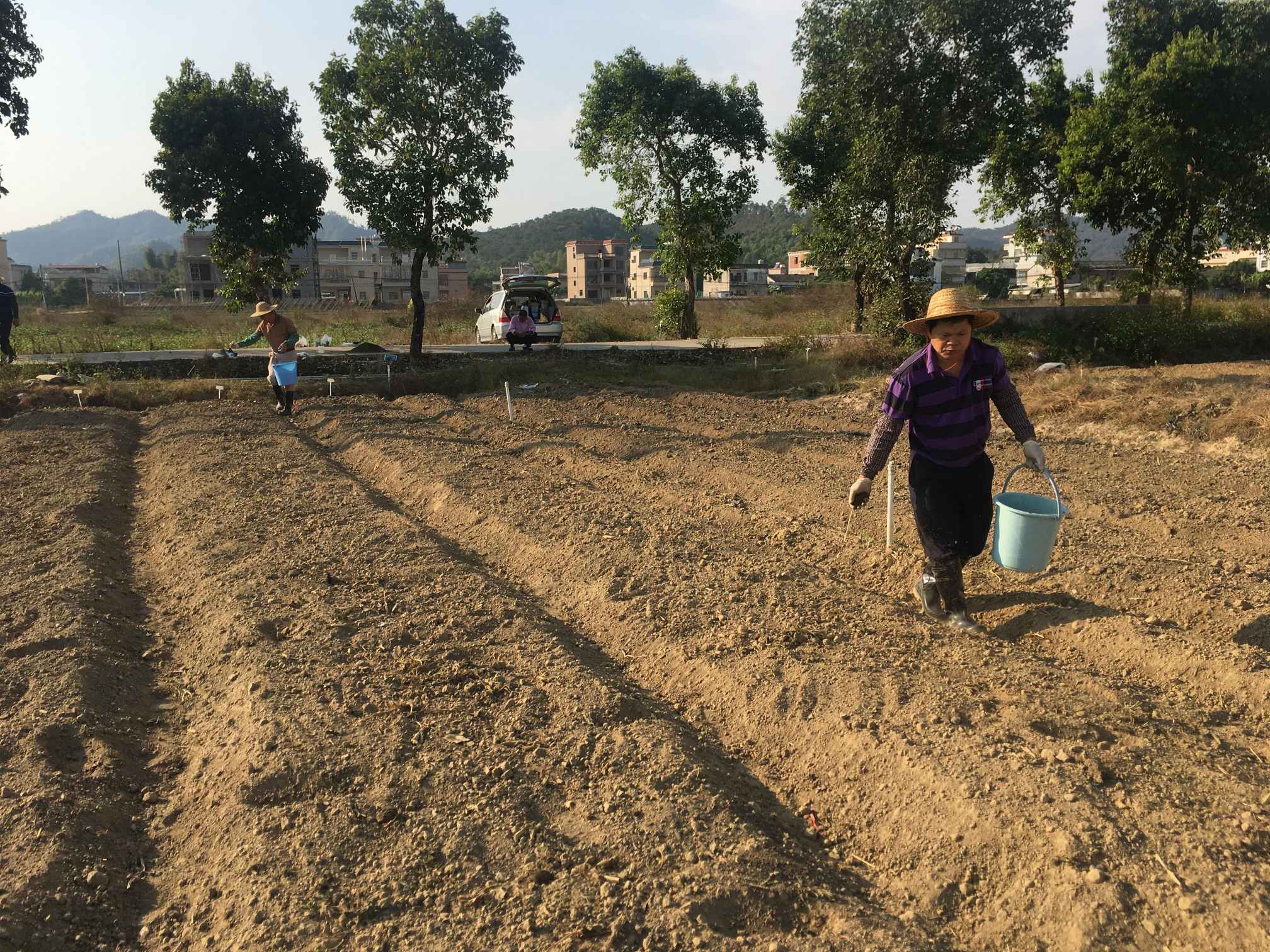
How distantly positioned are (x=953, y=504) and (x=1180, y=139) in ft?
49.5

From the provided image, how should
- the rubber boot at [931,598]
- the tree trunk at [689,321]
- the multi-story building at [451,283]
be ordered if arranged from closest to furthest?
the rubber boot at [931,598], the tree trunk at [689,321], the multi-story building at [451,283]

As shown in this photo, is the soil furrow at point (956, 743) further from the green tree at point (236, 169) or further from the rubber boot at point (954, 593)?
the green tree at point (236, 169)

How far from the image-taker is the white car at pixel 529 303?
2012cm

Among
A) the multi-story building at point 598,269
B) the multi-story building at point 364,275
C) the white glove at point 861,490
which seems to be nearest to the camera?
the white glove at point 861,490

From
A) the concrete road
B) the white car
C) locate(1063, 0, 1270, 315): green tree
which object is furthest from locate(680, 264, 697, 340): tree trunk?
locate(1063, 0, 1270, 315): green tree

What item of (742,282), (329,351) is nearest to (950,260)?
(742,282)

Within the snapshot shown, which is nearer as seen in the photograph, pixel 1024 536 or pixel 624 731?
pixel 624 731

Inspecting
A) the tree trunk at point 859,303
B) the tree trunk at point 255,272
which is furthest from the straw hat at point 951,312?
the tree trunk at point 255,272

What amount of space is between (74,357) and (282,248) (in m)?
4.55

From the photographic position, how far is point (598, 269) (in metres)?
95.3

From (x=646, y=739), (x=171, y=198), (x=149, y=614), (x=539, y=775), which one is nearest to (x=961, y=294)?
(x=646, y=739)

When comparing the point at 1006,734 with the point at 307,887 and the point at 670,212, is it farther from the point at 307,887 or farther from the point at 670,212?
the point at 670,212

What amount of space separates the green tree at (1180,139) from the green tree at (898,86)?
214 cm

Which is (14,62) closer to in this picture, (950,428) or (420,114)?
(420,114)
